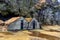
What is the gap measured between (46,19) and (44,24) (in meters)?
1.46

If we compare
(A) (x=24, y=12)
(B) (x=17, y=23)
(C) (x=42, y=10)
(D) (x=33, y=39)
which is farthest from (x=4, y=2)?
(D) (x=33, y=39)

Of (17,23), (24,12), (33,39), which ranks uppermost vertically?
(24,12)

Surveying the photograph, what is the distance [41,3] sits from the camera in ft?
139

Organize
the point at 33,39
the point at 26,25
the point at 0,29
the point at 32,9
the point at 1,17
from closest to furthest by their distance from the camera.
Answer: the point at 33,39 < the point at 0,29 < the point at 26,25 < the point at 1,17 < the point at 32,9

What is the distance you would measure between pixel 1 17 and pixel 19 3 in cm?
616

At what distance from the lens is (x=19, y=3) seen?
134ft

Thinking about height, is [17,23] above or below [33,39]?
above

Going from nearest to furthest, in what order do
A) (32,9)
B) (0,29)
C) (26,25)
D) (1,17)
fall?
(0,29)
(26,25)
(1,17)
(32,9)

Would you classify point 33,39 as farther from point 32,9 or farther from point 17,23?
point 32,9

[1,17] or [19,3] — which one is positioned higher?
[19,3]

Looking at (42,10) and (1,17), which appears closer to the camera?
(1,17)

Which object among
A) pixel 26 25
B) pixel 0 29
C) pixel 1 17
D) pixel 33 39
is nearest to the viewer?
pixel 33 39

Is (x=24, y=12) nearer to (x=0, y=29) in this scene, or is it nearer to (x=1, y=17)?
(x=1, y=17)

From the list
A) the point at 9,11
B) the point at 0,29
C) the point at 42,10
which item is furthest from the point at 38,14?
the point at 0,29
